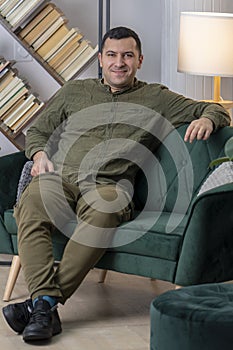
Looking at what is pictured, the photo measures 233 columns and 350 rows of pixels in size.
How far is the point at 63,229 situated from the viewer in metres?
3.62

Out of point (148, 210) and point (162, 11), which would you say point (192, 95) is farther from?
point (148, 210)

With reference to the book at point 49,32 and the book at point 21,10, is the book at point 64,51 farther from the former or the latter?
the book at point 21,10

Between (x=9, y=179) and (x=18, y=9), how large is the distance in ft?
3.54

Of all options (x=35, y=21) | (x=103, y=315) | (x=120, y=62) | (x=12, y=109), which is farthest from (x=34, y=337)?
(x=35, y=21)

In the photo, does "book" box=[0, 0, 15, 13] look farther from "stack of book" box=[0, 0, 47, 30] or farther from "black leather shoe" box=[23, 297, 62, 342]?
"black leather shoe" box=[23, 297, 62, 342]

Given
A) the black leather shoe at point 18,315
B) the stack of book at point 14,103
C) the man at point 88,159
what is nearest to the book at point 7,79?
the stack of book at point 14,103

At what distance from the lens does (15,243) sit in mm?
3771

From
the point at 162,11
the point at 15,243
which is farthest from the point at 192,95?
the point at 15,243

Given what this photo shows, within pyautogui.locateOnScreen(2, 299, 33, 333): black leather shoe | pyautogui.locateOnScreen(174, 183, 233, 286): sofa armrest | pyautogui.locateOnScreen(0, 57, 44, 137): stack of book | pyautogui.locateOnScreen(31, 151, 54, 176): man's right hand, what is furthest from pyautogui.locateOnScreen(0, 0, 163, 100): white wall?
pyautogui.locateOnScreen(174, 183, 233, 286): sofa armrest

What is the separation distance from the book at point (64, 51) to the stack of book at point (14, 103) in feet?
0.63

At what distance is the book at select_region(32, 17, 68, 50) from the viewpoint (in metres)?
4.63

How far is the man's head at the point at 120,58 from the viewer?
12.8ft

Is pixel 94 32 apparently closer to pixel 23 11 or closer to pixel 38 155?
pixel 23 11

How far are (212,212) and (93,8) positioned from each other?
219 cm
